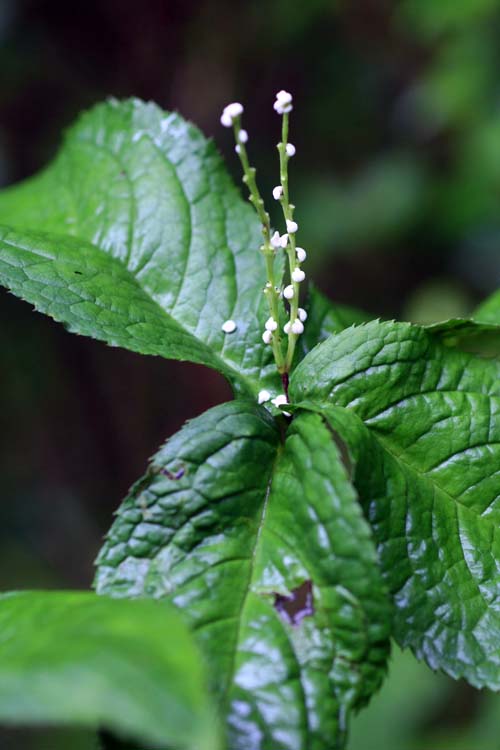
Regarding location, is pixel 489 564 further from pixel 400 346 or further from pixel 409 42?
pixel 409 42

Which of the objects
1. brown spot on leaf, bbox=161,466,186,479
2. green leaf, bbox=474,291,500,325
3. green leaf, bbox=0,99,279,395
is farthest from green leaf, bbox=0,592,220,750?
green leaf, bbox=474,291,500,325

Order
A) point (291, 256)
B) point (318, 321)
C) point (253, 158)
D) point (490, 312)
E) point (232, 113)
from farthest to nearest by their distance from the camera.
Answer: point (253, 158) < point (490, 312) < point (318, 321) < point (291, 256) < point (232, 113)

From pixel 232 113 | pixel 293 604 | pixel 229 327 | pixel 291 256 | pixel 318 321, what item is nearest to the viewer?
pixel 293 604

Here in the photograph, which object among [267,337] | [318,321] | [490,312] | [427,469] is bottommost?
[427,469]

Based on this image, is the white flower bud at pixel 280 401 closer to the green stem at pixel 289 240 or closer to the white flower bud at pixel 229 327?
the green stem at pixel 289 240

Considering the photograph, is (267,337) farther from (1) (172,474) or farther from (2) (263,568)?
A: (2) (263,568)

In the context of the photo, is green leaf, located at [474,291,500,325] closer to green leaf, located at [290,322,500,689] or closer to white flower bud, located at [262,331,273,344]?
green leaf, located at [290,322,500,689]

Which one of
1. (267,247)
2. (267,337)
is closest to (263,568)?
(267,337)
